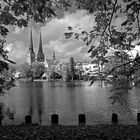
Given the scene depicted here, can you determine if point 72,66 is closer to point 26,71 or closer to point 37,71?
point 37,71

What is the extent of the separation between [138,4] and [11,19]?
10.2 feet

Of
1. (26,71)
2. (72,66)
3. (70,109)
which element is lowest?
(70,109)

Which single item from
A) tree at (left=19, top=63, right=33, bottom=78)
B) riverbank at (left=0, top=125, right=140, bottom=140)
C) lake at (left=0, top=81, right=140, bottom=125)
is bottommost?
riverbank at (left=0, top=125, right=140, bottom=140)

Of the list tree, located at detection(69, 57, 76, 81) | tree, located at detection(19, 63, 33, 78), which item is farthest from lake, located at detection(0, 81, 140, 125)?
tree, located at detection(19, 63, 33, 78)

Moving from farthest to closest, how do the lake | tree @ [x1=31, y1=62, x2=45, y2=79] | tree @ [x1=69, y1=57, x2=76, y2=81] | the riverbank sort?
tree @ [x1=31, y1=62, x2=45, y2=79] < tree @ [x1=69, y1=57, x2=76, y2=81] < the lake < the riverbank

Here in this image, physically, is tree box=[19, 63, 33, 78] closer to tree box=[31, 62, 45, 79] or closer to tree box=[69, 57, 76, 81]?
tree box=[31, 62, 45, 79]

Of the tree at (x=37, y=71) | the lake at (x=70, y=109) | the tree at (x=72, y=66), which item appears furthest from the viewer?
the tree at (x=37, y=71)

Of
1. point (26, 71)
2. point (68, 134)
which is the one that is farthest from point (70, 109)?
point (26, 71)

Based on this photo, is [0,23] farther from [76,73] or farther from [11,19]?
[76,73]

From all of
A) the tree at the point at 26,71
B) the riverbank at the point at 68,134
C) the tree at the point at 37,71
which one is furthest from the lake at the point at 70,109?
the tree at the point at 26,71

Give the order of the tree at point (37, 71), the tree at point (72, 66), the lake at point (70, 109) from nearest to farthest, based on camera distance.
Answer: the lake at point (70, 109) < the tree at point (72, 66) < the tree at point (37, 71)

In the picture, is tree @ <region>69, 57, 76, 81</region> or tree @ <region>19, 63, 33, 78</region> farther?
tree @ <region>19, 63, 33, 78</region>

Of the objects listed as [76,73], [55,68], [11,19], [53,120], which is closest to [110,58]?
[11,19]

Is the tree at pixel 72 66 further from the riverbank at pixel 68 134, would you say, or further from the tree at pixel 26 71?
the riverbank at pixel 68 134
